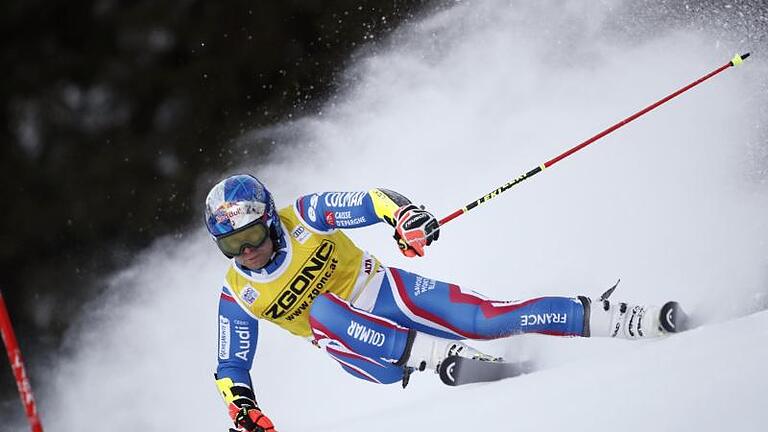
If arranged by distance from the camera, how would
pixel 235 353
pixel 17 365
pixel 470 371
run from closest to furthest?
pixel 17 365 < pixel 470 371 < pixel 235 353

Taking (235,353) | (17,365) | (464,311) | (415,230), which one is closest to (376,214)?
(415,230)

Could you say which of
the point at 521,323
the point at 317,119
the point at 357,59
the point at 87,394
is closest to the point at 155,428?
the point at 87,394

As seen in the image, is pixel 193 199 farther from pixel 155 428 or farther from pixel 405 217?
pixel 405 217

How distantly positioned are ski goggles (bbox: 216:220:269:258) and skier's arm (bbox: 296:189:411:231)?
0.24m

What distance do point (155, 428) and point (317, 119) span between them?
288 centimetres

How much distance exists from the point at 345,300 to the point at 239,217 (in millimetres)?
546

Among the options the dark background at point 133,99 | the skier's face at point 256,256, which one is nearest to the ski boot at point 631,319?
the skier's face at point 256,256

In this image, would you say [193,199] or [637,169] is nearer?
[637,169]

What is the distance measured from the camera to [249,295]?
3.75 meters

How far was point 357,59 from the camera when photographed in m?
7.77

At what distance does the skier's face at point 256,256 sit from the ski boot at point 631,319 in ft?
4.01

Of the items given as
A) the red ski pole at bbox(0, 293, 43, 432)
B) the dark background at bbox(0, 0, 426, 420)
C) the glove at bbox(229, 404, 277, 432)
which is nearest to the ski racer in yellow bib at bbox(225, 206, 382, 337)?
the glove at bbox(229, 404, 277, 432)

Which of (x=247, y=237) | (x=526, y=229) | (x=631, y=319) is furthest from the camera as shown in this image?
(x=526, y=229)

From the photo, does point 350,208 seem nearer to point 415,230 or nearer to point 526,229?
point 415,230
